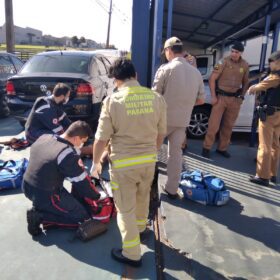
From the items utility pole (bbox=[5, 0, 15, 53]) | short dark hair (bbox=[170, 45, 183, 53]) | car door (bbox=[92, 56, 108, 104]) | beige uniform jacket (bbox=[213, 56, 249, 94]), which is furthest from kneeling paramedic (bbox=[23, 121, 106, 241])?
utility pole (bbox=[5, 0, 15, 53])

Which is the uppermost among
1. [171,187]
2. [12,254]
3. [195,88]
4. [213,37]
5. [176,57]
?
[213,37]

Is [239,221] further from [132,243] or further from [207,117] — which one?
[207,117]

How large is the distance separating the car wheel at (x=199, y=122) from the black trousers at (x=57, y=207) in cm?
392

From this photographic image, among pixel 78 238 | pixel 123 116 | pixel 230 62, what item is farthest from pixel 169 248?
pixel 230 62

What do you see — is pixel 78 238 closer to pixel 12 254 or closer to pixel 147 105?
pixel 12 254

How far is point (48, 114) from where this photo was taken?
Answer: 4164 millimetres

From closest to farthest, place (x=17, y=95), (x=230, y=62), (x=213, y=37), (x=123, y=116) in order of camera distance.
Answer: (x=123, y=116) < (x=230, y=62) < (x=17, y=95) < (x=213, y=37)

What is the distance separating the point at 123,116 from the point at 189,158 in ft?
10.9

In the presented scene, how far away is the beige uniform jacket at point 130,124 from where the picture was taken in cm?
232

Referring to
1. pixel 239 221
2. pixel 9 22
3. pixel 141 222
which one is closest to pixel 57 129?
pixel 141 222

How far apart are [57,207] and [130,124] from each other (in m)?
1.25

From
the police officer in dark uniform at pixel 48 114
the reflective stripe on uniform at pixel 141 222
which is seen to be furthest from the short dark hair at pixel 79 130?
the police officer in dark uniform at pixel 48 114

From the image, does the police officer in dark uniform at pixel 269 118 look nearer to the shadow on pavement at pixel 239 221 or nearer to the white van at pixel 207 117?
the shadow on pavement at pixel 239 221

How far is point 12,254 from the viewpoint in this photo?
2738 mm
